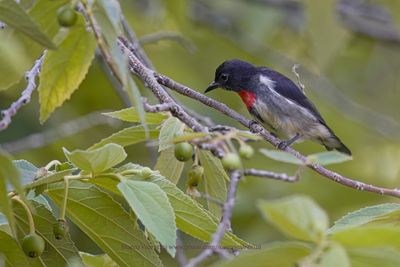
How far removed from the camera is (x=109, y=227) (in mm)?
2639

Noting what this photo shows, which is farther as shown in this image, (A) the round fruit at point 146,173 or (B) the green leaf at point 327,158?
(A) the round fruit at point 146,173

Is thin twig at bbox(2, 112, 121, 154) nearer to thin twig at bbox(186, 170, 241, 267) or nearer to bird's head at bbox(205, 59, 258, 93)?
bird's head at bbox(205, 59, 258, 93)

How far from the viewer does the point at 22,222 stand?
8.57 ft

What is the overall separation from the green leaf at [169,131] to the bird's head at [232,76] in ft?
10.0

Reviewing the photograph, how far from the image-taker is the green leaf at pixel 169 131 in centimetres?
248

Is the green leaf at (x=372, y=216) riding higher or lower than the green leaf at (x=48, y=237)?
lower

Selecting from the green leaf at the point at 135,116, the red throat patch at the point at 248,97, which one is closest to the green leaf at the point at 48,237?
the green leaf at the point at 135,116

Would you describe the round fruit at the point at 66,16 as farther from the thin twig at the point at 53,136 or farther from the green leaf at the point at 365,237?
the thin twig at the point at 53,136

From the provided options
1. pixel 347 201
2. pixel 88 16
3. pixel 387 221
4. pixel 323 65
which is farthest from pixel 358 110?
pixel 88 16

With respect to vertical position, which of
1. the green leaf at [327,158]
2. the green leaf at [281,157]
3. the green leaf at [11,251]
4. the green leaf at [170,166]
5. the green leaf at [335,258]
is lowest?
the green leaf at [170,166]

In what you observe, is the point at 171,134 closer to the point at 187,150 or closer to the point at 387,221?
the point at 187,150

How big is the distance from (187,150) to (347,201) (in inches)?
174

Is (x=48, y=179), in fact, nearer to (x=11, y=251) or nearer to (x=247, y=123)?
(x=11, y=251)

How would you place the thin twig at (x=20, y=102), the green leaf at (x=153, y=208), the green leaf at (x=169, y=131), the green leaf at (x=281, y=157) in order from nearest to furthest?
the green leaf at (x=281, y=157) < the thin twig at (x=20, y=102) < the green leaf at (x=153, y=208) < the green leaf at (x=169, y=131)
